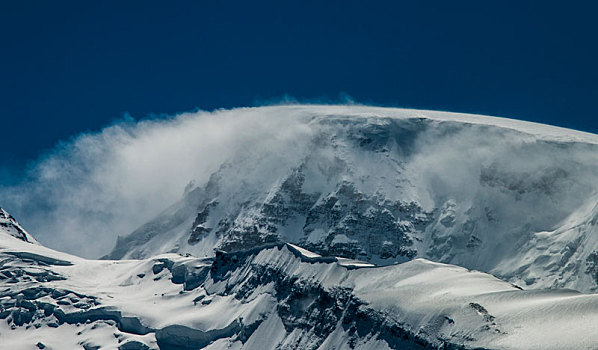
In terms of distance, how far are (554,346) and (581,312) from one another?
41.8 ft

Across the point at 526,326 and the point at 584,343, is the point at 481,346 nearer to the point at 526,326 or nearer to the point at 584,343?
the point at 526,326

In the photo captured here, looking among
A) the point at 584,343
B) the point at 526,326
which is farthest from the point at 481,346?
the point at 584,343

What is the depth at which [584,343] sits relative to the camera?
593ft

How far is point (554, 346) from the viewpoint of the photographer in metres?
184

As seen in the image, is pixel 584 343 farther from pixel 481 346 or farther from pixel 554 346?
pixel 481 346

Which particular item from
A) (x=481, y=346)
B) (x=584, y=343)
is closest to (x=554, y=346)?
(x=584, y=343)

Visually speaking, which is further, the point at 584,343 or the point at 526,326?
the point at 526,326

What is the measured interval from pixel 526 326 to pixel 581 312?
9.55m

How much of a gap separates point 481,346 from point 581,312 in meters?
17.4

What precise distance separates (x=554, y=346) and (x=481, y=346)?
17.2 metres

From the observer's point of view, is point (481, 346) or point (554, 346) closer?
point (554, 346)

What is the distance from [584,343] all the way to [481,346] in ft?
73.0

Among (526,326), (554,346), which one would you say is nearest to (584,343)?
(554,346)

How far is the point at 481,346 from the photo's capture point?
652 feet
